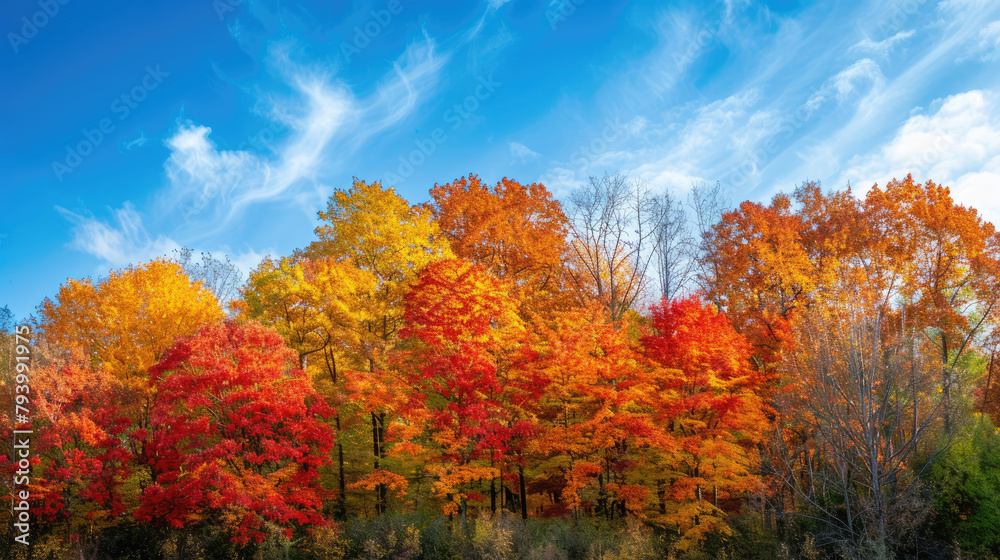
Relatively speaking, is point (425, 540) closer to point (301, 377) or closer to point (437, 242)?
point (301, 377)

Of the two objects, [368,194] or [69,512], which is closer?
[69,512]

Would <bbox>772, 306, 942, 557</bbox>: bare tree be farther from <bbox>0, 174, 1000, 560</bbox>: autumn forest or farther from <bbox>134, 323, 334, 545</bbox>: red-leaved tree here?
<bbox>134, 323, 334, 545</bbox>: red-leaved tree

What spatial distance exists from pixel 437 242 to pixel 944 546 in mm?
21184

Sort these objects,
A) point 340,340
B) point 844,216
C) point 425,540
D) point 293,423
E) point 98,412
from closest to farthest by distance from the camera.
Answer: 1. point 425,540
2. point 293,423
3. point 98,412
4. point 340,340
5. point 844,216

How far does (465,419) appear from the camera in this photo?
1816cm

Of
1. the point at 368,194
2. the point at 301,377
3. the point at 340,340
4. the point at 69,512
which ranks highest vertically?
the point at 368,194

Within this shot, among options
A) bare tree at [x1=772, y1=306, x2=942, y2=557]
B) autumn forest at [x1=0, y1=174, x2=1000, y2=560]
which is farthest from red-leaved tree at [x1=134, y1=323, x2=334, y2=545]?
bare tree at [x1=772, y1=306, x2=942, y2=557]

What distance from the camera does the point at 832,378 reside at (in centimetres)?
1443

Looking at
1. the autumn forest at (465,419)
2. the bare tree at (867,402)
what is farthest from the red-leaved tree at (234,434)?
the bare tree at (867,402)

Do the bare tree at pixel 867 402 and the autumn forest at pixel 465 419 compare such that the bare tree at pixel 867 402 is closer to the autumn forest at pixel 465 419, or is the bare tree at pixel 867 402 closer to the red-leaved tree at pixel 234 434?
the autumn forest at pixel 465 419

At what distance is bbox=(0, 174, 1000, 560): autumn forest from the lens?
15836mm

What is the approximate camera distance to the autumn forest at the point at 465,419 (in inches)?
623

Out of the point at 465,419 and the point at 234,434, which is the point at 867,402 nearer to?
the point at 465,419

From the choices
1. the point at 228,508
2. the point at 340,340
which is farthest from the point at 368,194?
the point at 228,508
